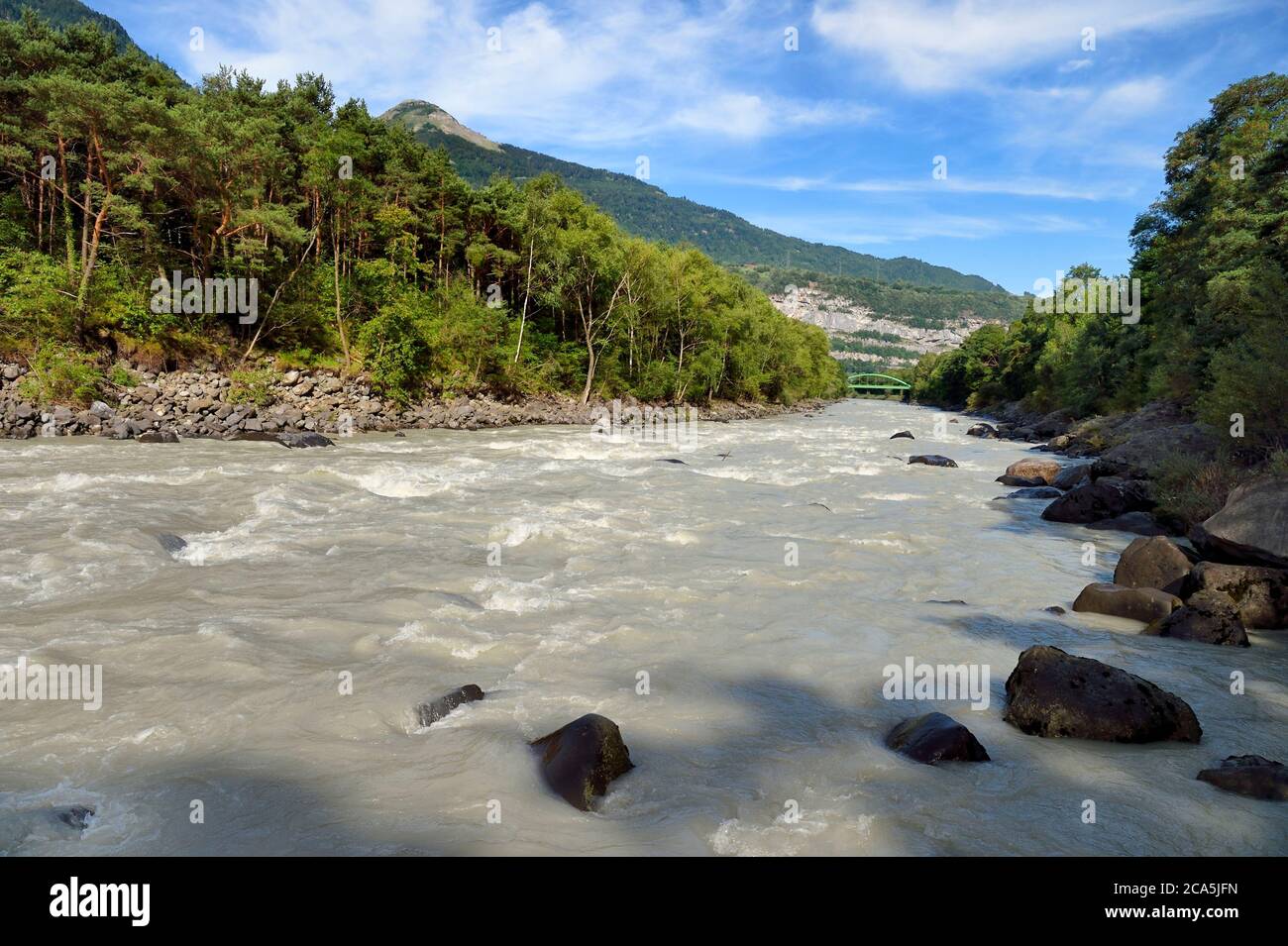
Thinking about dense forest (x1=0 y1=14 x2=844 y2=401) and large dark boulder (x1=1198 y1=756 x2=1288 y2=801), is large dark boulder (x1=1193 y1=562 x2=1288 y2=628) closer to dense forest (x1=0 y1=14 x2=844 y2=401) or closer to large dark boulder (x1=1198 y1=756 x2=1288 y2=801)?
large dark boulder (x1=1198 y1=756 x2=1288 y2=801)

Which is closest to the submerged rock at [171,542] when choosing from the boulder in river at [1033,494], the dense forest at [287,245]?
the dense forest at [287,245]

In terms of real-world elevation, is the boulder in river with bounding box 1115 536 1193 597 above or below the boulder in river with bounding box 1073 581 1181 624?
above

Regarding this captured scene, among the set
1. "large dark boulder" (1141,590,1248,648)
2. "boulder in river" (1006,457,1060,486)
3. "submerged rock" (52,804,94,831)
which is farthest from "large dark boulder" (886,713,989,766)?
"boulder in river" (1006,457,1060,486)

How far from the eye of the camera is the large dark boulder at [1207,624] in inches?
287

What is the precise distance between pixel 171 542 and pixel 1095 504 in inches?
700

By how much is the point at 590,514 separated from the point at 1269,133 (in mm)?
37813

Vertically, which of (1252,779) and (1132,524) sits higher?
(1132,524)

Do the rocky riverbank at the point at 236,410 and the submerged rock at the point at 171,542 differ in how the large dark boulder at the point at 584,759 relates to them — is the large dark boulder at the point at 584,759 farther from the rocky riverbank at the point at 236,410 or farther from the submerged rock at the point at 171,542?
the rocky riverbank at the point at 236,410

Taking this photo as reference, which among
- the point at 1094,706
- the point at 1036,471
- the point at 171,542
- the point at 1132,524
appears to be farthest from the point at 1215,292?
the point at 171,542

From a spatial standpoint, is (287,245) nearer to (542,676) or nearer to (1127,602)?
(542,676)

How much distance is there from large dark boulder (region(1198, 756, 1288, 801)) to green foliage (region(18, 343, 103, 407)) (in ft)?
94.2

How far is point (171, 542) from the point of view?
30.4ft

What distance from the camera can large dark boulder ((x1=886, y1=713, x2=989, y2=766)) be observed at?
15.5 ft
